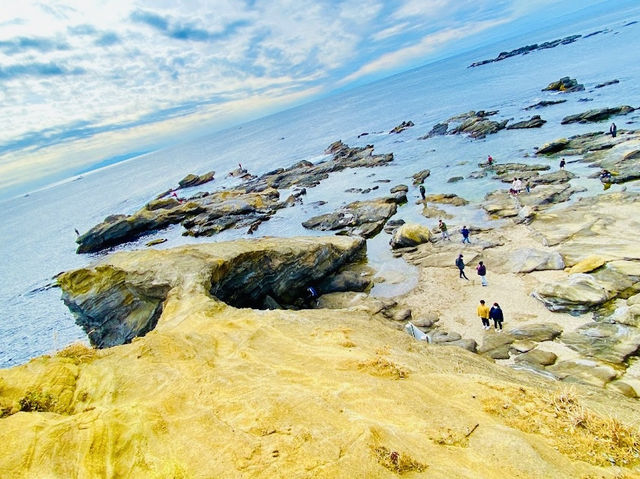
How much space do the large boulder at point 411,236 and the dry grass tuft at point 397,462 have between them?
25079mm

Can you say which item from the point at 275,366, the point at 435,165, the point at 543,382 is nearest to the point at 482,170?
the point at 435,165

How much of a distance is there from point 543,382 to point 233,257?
1564 cm

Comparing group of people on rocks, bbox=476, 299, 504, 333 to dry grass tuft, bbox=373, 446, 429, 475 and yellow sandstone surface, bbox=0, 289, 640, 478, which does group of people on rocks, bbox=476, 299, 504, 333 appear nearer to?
yellow sandstone surface, bbox=0, 289, 640, 478

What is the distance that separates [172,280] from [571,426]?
54.4ft

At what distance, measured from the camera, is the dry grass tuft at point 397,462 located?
6.04m

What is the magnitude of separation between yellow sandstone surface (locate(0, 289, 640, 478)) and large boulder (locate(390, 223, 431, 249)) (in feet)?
63.9

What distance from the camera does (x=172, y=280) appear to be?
18.0 m

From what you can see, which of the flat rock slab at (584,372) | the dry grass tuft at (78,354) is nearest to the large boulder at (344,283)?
the flat rock slab at (584,372)

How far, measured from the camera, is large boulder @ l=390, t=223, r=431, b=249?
30.3 meters

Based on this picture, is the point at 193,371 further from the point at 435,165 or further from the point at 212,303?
the point at 435,165

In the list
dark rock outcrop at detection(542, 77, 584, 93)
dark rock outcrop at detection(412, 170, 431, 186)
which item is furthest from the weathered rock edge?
dark rock outcrop at detection(542, 77, 584, 93)

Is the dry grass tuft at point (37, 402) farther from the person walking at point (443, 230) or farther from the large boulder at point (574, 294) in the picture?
the person walking at point (443, 230)

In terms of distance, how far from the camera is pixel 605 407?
8.62 metres

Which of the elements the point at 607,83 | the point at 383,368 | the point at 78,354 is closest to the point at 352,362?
the point at 383,368
